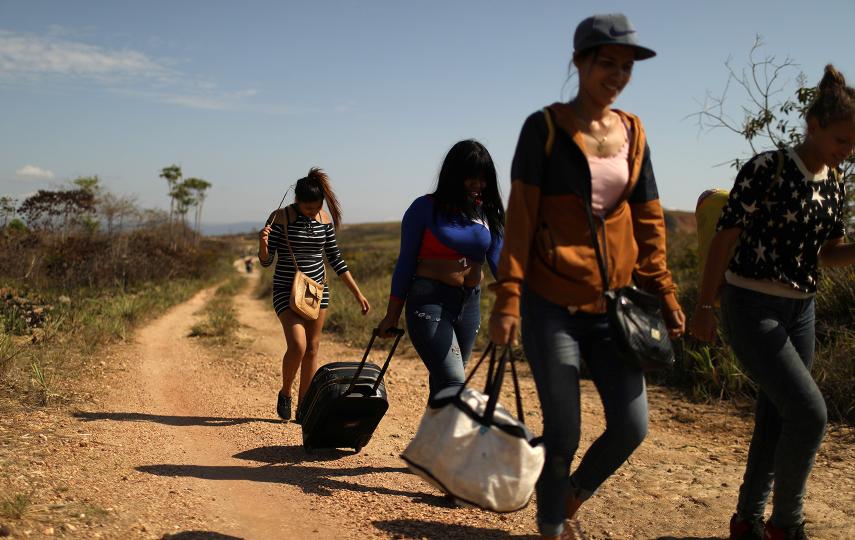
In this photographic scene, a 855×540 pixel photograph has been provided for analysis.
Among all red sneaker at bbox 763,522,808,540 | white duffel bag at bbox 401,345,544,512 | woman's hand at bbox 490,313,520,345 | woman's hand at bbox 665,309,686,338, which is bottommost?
red sneaker at bbox 763,522,808,540

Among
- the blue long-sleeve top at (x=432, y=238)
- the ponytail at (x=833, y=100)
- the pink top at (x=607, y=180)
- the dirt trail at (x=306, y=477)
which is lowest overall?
the dirt trail at (x=306, y=477)

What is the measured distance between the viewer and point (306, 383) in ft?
17.7

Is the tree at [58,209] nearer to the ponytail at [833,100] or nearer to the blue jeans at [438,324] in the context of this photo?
the blue jeans at [438,324]

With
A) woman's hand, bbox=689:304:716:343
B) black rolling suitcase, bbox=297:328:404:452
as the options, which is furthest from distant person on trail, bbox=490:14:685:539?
black rolling suitcase, bbox=297:328:404:452

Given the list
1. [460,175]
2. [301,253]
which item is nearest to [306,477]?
[301,253]

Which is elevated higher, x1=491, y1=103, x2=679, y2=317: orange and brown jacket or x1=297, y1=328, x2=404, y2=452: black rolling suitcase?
x1=491, y1=103, x2=679, y2=317: orange and brown jacket

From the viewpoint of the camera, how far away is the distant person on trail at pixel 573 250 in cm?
253

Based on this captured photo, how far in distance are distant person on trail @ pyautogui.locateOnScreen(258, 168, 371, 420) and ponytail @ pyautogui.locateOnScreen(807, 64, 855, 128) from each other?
3.22 metres

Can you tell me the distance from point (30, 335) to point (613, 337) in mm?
7381

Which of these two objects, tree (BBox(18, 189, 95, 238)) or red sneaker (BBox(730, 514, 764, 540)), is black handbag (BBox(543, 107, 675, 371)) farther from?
tree (BBox(18, 189, 95, 238))

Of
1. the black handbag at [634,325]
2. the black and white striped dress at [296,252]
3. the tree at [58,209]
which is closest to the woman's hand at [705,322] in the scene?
the black handbag at [634,325]

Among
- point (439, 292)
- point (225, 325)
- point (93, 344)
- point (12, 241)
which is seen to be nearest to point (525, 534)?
point (439, 292)

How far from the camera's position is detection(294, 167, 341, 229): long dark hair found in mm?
5285

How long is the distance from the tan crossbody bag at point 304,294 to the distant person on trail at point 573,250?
2758mm
